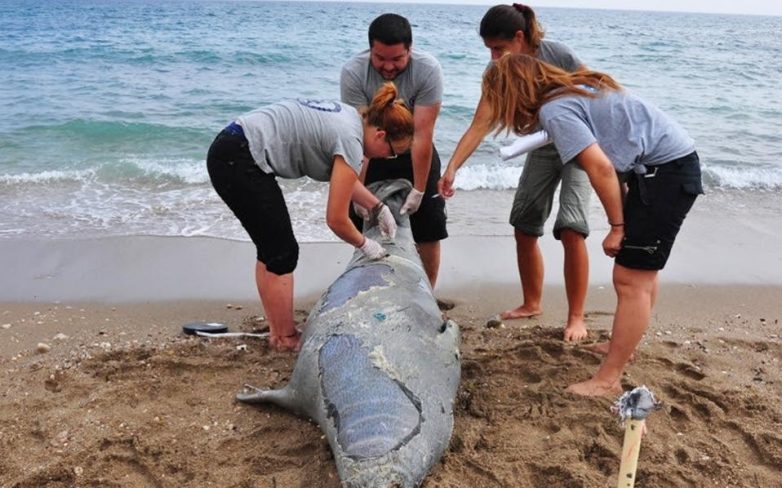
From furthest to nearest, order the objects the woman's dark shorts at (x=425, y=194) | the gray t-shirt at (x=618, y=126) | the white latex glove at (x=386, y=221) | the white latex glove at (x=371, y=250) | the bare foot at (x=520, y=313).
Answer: the bare foot at (x=520, y=313) → the woman's dark shorts at (x=425, y=194) → the white latex glove at (x=386, y=221) → the white latex glove at (x=371, y=250) → the gray t-shirt at (x=618, y=126)

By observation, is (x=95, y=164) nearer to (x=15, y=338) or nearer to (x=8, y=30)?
(x=15, y=338)

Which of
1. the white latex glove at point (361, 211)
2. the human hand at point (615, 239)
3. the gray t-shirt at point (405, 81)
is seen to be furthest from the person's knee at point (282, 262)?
the human hand at point (615, 239)

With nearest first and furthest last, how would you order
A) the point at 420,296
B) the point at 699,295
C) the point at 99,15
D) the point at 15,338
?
the point at 420,296 → the point at 15,338 → the point at 699,295 → the point at 99,15

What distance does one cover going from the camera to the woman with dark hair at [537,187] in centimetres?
455

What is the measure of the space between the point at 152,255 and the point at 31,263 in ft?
3.45

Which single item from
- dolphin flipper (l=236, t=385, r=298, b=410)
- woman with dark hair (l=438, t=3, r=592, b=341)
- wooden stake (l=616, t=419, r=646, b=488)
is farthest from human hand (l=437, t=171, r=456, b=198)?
wooden stake (l=616, t=419, r=646, b=488)

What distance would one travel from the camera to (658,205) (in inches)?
141

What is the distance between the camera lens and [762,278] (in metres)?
6.48

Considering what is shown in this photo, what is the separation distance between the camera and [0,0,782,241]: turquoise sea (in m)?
8.38

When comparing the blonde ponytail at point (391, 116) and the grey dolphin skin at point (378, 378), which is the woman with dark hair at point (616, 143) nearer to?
the blonde ponytail at point (391, 116)

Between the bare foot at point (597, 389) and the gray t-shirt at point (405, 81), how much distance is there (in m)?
2.15

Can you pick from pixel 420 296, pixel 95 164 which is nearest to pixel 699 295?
pixel 420 296

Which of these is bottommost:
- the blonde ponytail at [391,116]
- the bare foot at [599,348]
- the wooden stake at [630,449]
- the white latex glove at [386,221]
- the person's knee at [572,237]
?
the bare foot at [599,348]

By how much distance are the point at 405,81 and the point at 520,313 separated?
2.00 m
